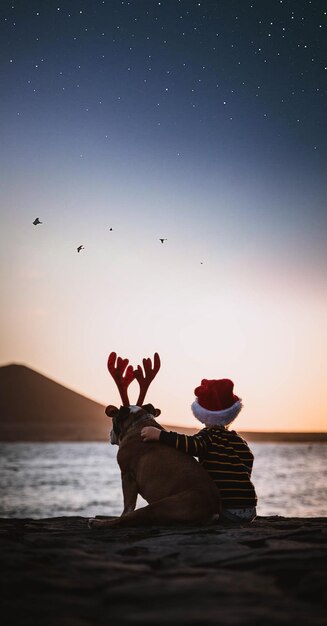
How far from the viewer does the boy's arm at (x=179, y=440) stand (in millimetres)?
5078

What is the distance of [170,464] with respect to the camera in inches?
196

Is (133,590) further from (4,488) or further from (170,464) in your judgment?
(4,488)

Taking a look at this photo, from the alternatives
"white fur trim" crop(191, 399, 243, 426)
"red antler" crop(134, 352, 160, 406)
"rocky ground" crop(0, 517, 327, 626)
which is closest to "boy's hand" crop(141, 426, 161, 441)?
"white fur trim" crop(191, 399, 243, 426)

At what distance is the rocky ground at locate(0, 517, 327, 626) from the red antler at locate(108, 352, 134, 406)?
6.19ft

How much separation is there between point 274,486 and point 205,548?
3922 cm

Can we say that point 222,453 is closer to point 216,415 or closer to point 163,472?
point 216,415

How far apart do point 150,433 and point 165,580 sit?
256 centimetres

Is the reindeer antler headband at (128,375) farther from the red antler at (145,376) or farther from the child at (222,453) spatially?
the child at (222,453)

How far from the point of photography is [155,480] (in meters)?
5.00

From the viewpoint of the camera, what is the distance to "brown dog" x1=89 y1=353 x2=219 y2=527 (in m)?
4.77

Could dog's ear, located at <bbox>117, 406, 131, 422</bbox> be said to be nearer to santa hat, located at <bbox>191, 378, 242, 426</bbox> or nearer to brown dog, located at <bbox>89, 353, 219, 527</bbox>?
brown dog, located at <bbox>89, 353, 219, 527</bbox>

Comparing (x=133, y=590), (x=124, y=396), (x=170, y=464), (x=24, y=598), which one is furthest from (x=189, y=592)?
(x=124, y=396)

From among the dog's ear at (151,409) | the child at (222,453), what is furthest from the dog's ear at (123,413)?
the child at (222,453)

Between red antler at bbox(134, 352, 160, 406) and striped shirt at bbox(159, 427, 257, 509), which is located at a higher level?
red antler at bbox(134, 352, 160, 406)
